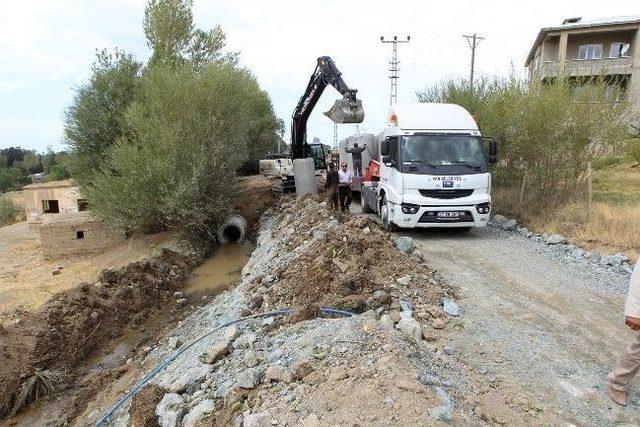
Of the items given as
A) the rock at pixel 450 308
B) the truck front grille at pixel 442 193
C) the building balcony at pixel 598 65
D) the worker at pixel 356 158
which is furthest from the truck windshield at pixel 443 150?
the building balcony at pixel 598 65

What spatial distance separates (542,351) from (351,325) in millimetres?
Answer: 2307

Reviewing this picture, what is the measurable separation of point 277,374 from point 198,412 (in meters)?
0.94

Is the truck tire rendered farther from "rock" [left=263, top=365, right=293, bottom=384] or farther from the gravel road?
"rock" [left=263, top=365, right=293, bottom=384]

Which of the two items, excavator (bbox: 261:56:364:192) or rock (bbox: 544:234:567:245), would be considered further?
excavator (bbox: 261:56:364:192)

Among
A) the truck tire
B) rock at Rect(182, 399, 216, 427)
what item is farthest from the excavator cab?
rock at Rect(182, 399, 216, 427)

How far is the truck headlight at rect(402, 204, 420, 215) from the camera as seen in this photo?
1066 cm

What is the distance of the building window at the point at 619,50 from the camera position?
3294 cm

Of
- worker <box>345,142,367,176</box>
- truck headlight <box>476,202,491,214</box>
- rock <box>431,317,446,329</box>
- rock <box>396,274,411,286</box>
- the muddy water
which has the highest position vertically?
worker <box>345,142,367,176</box>

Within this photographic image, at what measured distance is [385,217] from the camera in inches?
478

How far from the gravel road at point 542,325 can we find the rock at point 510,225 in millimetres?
2419

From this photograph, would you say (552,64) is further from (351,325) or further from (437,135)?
(351,325)

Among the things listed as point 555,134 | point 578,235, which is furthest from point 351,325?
point 555,134

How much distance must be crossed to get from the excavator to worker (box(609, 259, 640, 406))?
34.8ft

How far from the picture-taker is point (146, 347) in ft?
32.0
